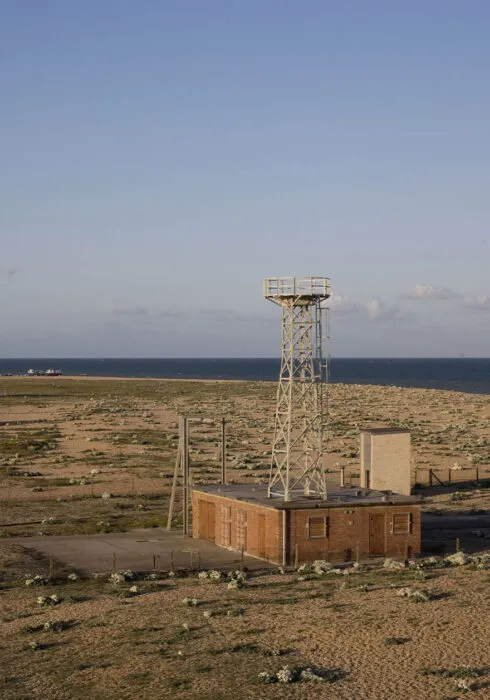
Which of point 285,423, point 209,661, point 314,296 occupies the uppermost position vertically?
point 314,296

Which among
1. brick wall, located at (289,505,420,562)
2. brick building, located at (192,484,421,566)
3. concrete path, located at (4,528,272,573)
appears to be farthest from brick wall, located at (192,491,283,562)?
brick wall, located at (289,505,420,562)

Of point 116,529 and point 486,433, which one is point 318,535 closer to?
point 116,529

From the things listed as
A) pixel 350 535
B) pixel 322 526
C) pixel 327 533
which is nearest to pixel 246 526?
pixel 322 526

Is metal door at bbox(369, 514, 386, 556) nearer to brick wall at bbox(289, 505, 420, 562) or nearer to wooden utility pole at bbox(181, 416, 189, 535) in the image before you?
brick wall at bbox(289, 505, 420, 562)

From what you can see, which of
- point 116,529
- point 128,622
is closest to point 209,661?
point 128,622

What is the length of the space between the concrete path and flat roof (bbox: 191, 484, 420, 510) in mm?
2135

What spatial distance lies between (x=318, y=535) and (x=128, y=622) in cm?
987

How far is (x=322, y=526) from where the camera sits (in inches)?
1377

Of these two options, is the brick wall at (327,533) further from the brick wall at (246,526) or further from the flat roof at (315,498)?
the flat roof at (315,498)

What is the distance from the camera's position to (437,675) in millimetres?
22797

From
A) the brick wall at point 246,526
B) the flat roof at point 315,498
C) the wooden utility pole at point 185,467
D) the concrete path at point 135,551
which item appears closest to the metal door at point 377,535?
the flat roof at point 315,498

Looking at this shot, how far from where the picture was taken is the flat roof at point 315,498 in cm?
3491

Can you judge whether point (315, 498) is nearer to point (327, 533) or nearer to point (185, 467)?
point (327, 533)

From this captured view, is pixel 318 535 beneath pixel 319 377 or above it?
beneath
